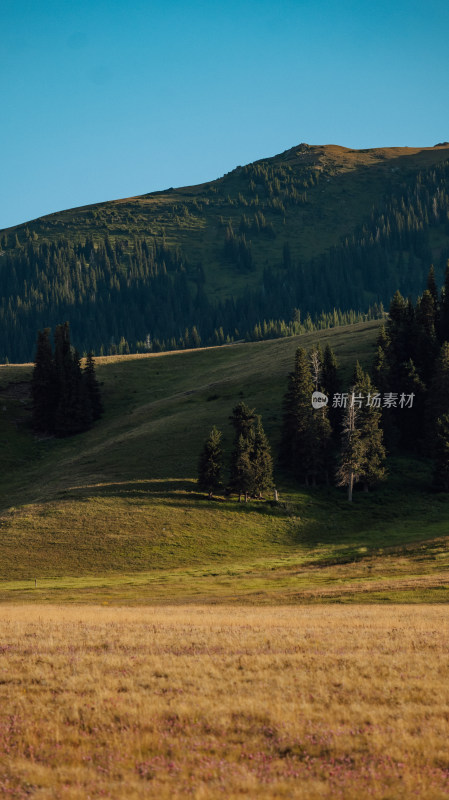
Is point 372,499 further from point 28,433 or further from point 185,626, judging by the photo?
point 28,433

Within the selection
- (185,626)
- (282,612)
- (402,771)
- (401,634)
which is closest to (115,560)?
(282,612)

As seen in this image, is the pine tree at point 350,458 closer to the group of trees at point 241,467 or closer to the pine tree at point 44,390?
the group of trees at point 241,467

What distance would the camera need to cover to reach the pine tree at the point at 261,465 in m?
78.2

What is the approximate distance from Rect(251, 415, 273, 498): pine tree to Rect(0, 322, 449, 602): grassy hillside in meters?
2.52

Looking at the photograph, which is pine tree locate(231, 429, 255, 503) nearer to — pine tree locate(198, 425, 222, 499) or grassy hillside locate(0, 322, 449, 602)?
pine tree locate(198, 425, 222, 499)

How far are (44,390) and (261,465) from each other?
2486 inches

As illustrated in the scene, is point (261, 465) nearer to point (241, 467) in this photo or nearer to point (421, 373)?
point (241, 467)

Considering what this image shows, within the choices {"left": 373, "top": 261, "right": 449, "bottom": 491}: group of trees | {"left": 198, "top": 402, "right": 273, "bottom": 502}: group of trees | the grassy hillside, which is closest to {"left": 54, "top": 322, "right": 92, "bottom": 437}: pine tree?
the grassy hillside

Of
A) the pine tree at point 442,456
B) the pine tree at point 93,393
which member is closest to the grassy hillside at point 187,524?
the pine tree at point 442,456

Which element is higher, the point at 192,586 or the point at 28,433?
the point at 28,433

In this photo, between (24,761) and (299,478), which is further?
(299,478)

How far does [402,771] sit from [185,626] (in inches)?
622

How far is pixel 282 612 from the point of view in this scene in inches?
1321

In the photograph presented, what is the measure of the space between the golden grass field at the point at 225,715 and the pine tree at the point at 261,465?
54.4 metres
